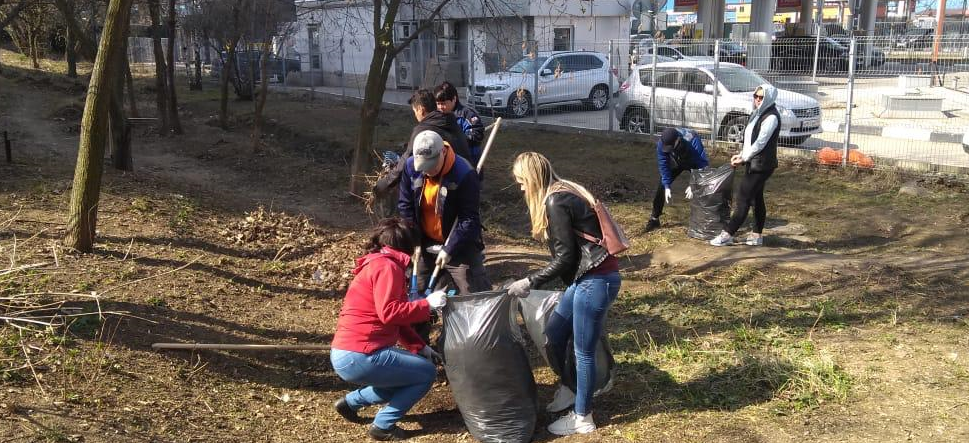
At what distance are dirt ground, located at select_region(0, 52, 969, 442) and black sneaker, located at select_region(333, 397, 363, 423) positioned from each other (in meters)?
0.08

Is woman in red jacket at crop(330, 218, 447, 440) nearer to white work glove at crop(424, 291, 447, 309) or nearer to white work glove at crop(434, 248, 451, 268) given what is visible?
white work glove at crop(424, 291, 447, 309)

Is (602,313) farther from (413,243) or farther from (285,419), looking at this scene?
(285,419)

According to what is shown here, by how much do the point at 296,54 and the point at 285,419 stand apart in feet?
83.3

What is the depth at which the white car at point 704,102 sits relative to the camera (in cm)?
1285

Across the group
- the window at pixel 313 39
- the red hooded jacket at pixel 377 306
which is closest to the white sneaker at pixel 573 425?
the red hooded jacket at pixel 377 306

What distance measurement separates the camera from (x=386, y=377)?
4109 mm

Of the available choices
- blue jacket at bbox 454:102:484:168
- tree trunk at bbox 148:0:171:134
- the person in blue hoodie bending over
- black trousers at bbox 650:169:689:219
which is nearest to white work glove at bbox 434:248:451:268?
blue jacket at bbox 454:102:484:168

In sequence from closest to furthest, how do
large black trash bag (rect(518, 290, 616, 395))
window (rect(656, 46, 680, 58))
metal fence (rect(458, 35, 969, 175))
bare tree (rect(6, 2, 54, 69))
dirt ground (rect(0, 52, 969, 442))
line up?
dirt ground (rect(0, 52, 969, 442))
large black trash bag (rect(518, 290, 616, 395))
metal fence (rect(458, 35, 969, 175))
window (rect(656, 46, 680, 58))
bare tree (rect(6, 2, 54, 69))

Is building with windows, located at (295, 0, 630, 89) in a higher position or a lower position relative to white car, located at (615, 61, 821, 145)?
higher

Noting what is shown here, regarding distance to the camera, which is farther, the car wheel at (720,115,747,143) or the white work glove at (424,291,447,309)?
the car wheel at (720,115,747,143)

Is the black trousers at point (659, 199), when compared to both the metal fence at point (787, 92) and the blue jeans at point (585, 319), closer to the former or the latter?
the metal fence at point (787, 92)

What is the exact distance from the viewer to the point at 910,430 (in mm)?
4008

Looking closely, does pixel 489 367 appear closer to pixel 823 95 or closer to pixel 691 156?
pixel 691 156

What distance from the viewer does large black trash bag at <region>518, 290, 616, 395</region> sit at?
4430mm
